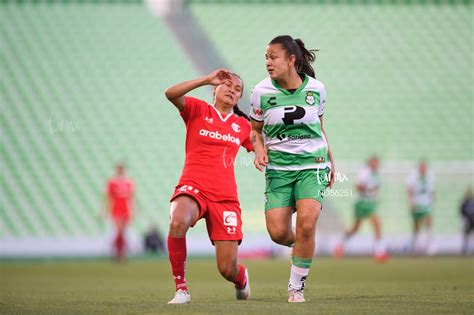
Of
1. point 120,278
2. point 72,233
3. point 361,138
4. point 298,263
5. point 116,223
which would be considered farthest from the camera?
point 361,138

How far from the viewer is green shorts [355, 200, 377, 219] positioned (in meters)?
19.1

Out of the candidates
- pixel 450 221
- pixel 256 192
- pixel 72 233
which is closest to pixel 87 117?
pixel 72 233

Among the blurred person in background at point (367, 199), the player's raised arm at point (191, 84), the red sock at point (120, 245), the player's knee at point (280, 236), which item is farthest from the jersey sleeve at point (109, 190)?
the player's knee at point (280, 236)

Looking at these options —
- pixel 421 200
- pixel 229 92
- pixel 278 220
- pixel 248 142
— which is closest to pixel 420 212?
pixel 421 200

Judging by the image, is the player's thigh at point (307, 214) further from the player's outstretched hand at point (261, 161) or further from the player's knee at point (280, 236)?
the player's outstretched hand at point (261, 161)

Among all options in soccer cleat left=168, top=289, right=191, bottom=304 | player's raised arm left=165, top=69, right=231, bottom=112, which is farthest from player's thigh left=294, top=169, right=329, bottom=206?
soccer cleat left=168, top=289, right=191, bottom=304

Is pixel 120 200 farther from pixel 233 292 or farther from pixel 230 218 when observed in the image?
pixel 230 218

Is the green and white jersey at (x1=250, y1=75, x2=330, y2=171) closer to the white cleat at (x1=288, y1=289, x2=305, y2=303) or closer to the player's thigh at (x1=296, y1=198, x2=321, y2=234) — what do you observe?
the player's thigh at (x1=296, y1=198, x2=321, y2=234)

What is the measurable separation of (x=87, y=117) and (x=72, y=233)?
9.36 ft

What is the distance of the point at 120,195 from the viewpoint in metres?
19.6

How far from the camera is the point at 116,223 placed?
19.8 meters

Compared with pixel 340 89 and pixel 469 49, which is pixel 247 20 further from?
pixel 469 49

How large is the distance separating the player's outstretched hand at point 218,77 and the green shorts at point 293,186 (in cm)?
84

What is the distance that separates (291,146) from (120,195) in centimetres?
1272
